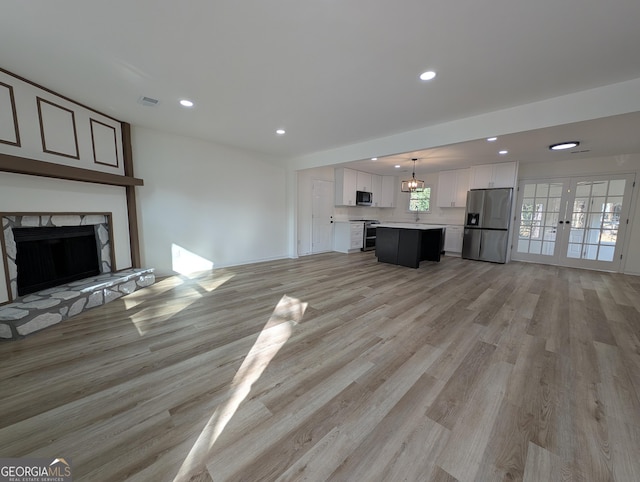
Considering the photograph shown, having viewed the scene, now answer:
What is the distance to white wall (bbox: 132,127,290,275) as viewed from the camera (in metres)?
4.16

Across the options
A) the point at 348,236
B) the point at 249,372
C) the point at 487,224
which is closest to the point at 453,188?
the point at 487,224

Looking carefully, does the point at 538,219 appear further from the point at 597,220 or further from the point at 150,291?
the point at 150,291

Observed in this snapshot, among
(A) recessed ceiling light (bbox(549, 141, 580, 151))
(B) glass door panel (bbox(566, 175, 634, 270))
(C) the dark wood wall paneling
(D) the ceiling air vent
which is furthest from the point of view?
(B) glass door panel (bbox(566, 175, 634, 270))

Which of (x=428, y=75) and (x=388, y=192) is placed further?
(x=388, y=192)

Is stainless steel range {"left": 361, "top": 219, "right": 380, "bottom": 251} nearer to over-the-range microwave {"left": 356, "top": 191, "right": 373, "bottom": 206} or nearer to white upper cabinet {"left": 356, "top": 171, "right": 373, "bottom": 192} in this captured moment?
over-the-range microwave {"left": 356, "top": 191, "right": 373, "bottom": 206}

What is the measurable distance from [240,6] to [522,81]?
8.93 feet

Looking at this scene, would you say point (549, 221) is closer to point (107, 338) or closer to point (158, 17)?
point (158, 17)

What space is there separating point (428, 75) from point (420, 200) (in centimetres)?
607

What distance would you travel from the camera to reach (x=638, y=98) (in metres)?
2.33

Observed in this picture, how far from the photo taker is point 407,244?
18.0 ft

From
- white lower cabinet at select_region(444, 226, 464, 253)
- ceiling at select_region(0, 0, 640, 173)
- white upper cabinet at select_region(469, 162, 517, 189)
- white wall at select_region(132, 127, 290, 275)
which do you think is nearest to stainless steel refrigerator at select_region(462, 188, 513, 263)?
white upper cabinet at select_region(469, 162, 517, 189)

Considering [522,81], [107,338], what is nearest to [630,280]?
[522,81]

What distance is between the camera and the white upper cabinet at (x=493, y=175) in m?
5.73

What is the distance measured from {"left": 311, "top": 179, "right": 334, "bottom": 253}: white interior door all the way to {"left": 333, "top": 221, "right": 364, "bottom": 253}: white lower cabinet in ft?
0.68
